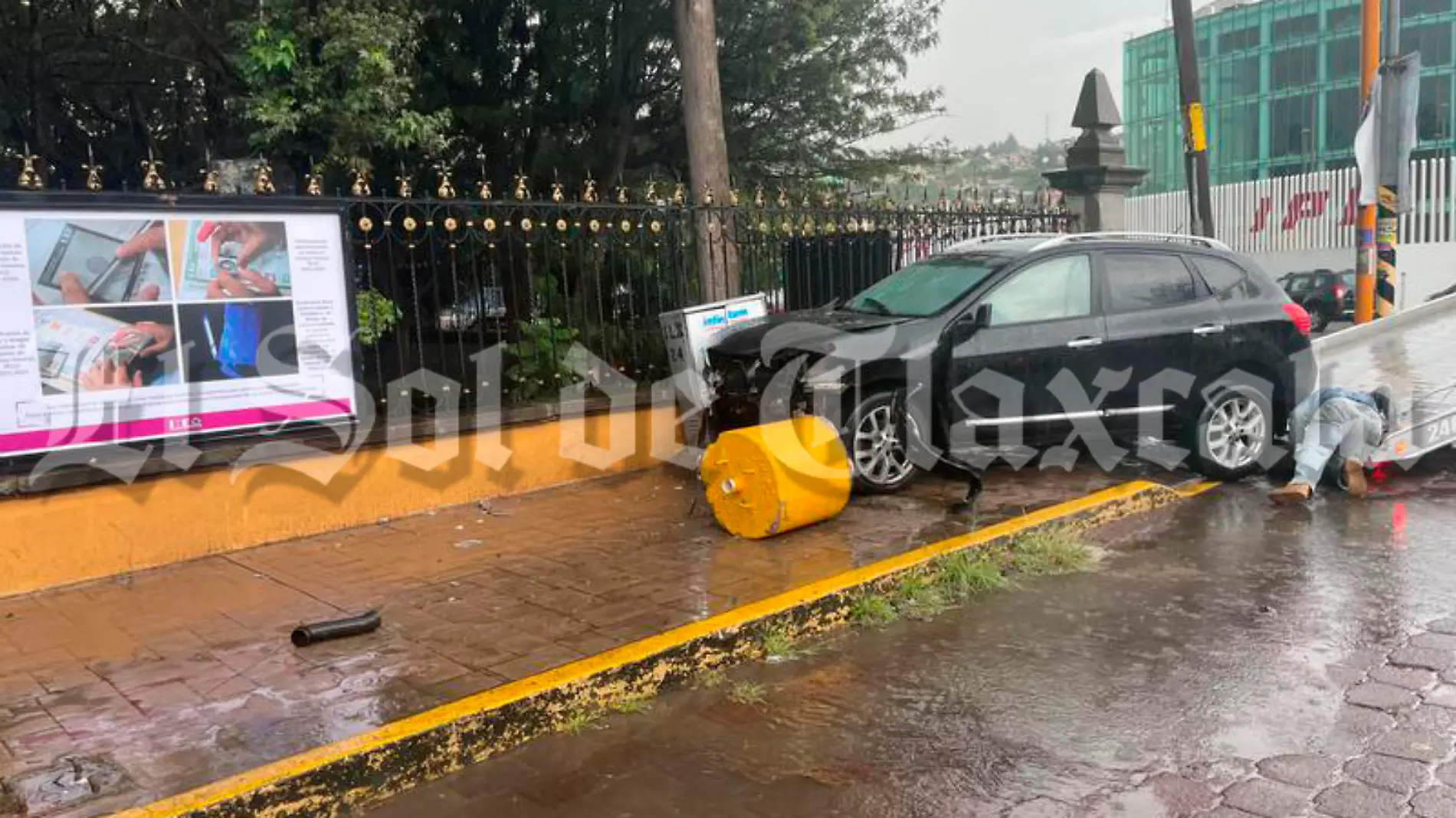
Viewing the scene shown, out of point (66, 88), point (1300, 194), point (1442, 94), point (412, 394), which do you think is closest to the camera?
point (412, 394)

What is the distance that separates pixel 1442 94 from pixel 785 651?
59.4m

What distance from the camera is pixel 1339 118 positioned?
55312mm

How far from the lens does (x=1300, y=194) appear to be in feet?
80.9

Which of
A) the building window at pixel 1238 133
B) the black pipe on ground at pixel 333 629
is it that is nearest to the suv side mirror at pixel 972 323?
the black pipe on ground at pixel 333 629

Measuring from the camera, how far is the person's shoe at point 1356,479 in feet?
25.8

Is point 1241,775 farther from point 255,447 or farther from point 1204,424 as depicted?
point 255,447

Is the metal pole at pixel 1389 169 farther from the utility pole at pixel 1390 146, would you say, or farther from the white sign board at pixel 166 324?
the white sign board at pixel 166 324

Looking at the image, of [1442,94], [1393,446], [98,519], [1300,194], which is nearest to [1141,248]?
[1393,446]

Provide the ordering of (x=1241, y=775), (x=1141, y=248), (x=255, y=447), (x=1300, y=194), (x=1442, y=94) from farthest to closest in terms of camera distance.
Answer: (x=1442, y=94)
(x=1300, y=194)
(x=1141, y=248)
(x=255, y=447)
(x=1241, y=775)

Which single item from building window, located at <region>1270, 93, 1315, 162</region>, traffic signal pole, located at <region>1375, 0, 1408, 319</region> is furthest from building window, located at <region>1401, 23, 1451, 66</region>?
traffic signal pole, located at <region>1375, 0, 1408, 319</region>

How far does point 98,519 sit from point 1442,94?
60.7 m

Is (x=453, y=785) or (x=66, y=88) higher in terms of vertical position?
(x=66, y=88)

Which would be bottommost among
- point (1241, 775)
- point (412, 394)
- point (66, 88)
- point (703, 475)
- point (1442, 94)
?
point (1241, 775)

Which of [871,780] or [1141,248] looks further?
[1141,248]
